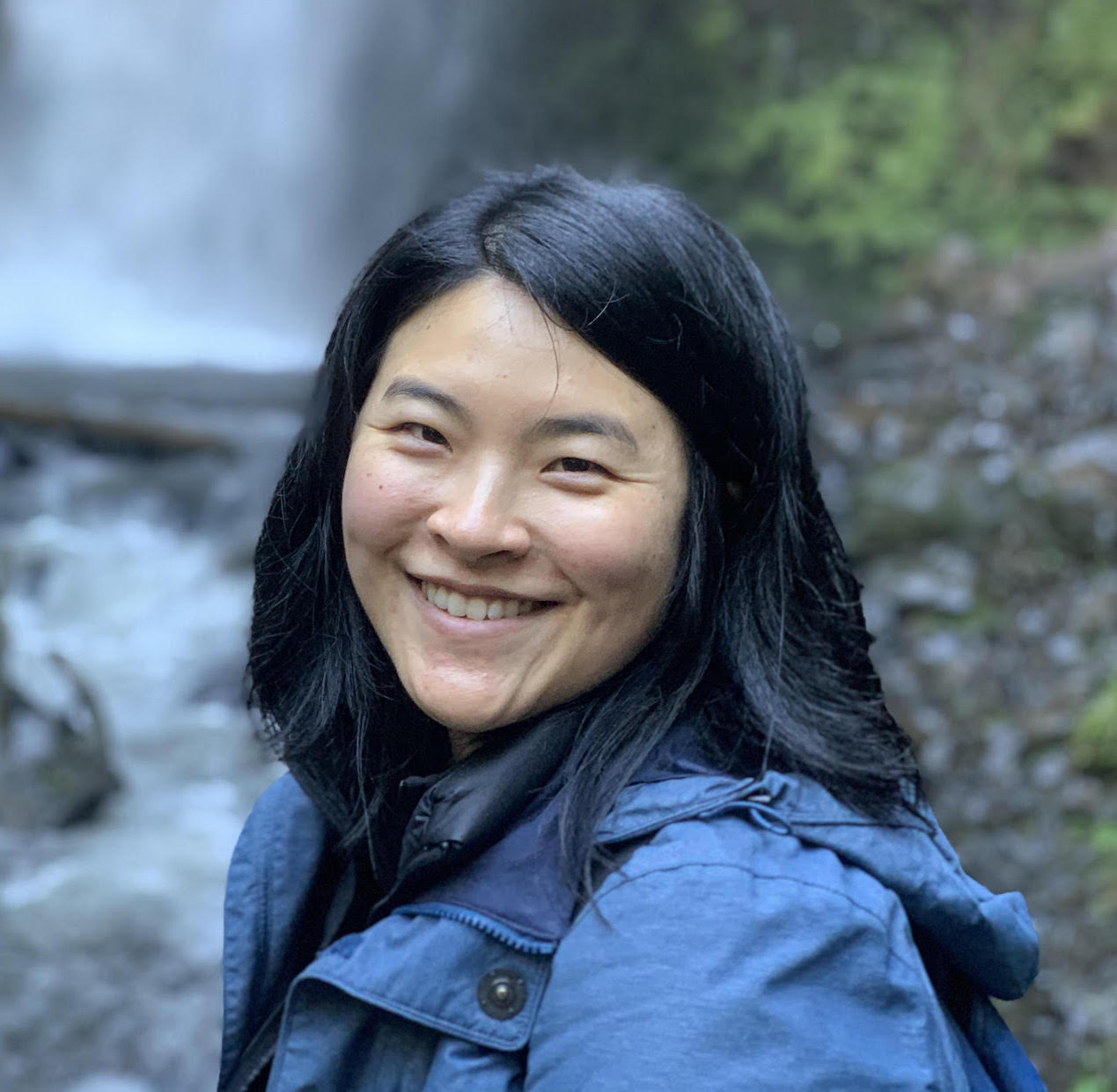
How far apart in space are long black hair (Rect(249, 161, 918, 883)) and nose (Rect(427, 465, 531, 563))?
0.21 meters

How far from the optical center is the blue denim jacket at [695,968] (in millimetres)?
1170

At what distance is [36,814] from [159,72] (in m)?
12.2

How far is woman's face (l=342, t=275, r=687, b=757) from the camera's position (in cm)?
146

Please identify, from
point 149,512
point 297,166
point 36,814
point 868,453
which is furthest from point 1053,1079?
point 297,166

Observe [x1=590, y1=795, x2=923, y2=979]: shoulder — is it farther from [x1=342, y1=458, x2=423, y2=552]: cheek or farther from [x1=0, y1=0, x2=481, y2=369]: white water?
[x1=0, y1=0, x2=481, y2=369]: white water

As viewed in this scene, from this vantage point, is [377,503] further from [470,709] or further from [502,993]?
[502,993]

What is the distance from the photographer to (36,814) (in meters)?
5.27

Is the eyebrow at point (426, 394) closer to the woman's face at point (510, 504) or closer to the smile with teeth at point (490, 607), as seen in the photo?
the woman's face at point (510, 504)

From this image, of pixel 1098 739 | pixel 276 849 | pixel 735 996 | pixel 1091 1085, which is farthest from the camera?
pixel 1098 739

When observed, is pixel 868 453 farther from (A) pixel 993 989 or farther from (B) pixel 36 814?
(A) pixel 993 989

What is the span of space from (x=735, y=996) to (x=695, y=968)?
0.15 ft

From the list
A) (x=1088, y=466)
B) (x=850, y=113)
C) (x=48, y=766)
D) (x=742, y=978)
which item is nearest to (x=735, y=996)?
(x=742, y=978)

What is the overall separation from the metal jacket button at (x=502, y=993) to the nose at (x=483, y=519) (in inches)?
19.2

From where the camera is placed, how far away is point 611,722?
154 centimetres
